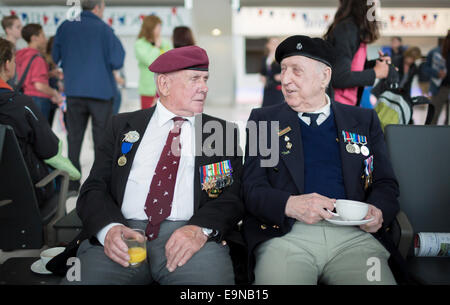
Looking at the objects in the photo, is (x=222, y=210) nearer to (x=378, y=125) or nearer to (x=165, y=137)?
(x=165, y=137)

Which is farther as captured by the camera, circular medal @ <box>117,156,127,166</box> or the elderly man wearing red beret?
circular medal @ <box>117,156,127,166</box>

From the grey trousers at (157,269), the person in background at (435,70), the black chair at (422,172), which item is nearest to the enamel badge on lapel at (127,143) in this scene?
the grey trousers at (157,269)

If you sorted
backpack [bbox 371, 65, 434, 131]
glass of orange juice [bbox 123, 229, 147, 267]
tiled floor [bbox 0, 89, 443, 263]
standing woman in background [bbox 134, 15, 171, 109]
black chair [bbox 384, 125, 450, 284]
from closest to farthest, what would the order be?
glass of orange juice [bbox 123, 229, 147, 267] < black chair [bbox 384, 125, 450, 284] < backpack [bbox 371, 65, 434, 131] < tiled floor [bbox 0, 89, 443, 263] < standing woman in background [bbox 134, 15, 171, 109]

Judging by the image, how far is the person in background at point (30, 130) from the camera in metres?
2.09

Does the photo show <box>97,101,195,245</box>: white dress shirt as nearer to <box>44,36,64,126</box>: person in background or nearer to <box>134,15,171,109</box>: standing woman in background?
<box>134,15,171,109</box>: standing woman in background

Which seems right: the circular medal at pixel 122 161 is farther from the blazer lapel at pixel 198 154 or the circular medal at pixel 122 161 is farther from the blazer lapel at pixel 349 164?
the blazer lapel at pixel 349 164

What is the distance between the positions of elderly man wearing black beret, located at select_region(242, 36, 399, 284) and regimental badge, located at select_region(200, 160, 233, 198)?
92 mm

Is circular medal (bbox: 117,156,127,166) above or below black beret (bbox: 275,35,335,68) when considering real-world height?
below

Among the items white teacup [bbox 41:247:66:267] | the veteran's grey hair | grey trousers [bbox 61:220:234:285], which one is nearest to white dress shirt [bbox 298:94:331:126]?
grey trousers [bbox 61:220:234:285]

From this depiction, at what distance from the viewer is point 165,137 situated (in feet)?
5.95

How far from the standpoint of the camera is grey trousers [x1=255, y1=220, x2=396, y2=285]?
141 cm

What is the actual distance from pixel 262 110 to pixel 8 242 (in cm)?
146

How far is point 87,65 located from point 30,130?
1.59 meters

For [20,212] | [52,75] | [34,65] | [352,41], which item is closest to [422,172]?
[352,41]
